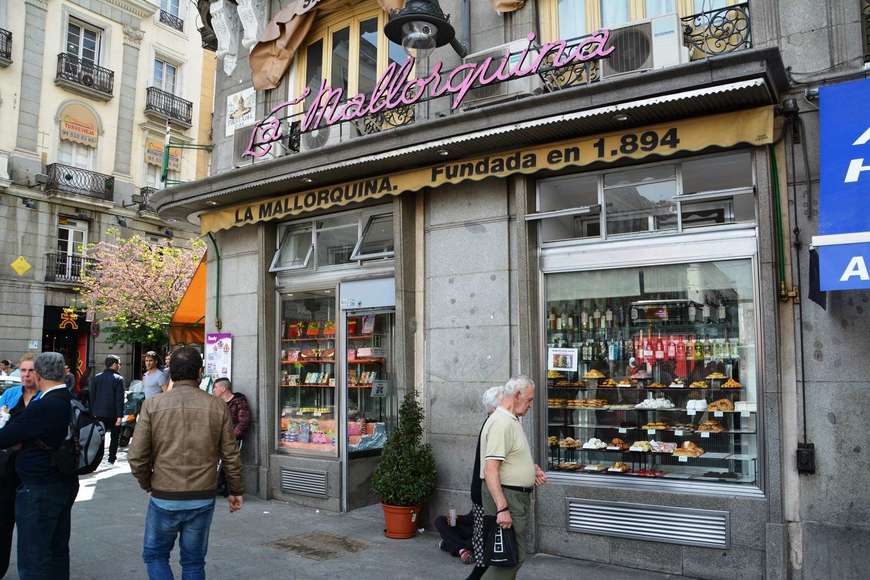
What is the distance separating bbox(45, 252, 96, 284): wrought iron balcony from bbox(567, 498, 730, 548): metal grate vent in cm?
2548

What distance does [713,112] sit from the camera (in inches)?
259

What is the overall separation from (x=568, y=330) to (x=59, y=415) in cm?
506

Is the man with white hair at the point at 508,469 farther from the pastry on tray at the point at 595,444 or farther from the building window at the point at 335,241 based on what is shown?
the building window at the point at 335,241

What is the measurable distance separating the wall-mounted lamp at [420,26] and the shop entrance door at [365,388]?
3.53m

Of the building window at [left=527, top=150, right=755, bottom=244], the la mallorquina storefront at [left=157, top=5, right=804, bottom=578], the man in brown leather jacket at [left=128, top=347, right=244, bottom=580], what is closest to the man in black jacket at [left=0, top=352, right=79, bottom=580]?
the man in brown leather jacket at [left=128, top=347, right=244, bottom=580]

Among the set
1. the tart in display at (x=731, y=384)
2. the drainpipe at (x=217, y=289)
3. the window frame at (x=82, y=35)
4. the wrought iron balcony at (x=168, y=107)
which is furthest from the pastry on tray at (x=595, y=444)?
the wrought iron balcony at (x=168, y=107)

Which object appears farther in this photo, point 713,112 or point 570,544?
point 570,544

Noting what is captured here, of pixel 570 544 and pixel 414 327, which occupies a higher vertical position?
pixel 414 327

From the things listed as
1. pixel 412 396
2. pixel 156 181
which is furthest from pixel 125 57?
pixel 412 396

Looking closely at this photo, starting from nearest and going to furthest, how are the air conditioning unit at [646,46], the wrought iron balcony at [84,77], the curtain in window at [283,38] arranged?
the air conditioning unit at [646,46] → the curtain in window at [283,38] → the wrought iron balcony at [84,77]

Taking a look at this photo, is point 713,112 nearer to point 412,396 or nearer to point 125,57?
point 412,396

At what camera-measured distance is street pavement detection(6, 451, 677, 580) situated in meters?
6.54

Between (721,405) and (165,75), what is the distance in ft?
104

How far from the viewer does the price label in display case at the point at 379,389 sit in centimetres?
965
